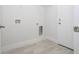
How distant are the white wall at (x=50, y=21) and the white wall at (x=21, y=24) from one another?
0.10 m

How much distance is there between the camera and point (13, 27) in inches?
60.3

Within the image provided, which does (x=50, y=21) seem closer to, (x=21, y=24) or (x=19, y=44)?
(x=21, y=24)

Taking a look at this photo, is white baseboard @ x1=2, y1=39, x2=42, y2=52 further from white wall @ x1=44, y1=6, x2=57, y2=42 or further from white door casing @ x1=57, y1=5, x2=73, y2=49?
white door casing @ x1=57, y1=5, x2=73, y2=49

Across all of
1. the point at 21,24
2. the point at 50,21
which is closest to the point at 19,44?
the point at 21,24

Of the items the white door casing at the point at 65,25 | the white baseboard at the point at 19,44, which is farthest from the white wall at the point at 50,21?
the white baseboard at the point at 19,44

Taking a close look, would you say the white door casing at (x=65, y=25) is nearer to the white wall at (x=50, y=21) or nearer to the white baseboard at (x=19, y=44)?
the white wall at (x=50, y=21)

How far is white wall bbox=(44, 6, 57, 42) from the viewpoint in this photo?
1468 mm

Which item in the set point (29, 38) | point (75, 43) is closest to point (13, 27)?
point (29, 38)

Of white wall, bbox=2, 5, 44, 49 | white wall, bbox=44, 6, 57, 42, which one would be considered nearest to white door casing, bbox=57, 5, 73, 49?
white wall, bbox=44, 6, 57, 42

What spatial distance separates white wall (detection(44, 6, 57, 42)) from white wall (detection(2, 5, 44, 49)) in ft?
0.32

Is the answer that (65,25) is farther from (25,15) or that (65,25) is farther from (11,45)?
(11,45)

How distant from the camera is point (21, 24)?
157 cm

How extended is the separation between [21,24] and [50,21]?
0.43m

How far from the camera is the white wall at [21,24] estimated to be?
1497 mm
